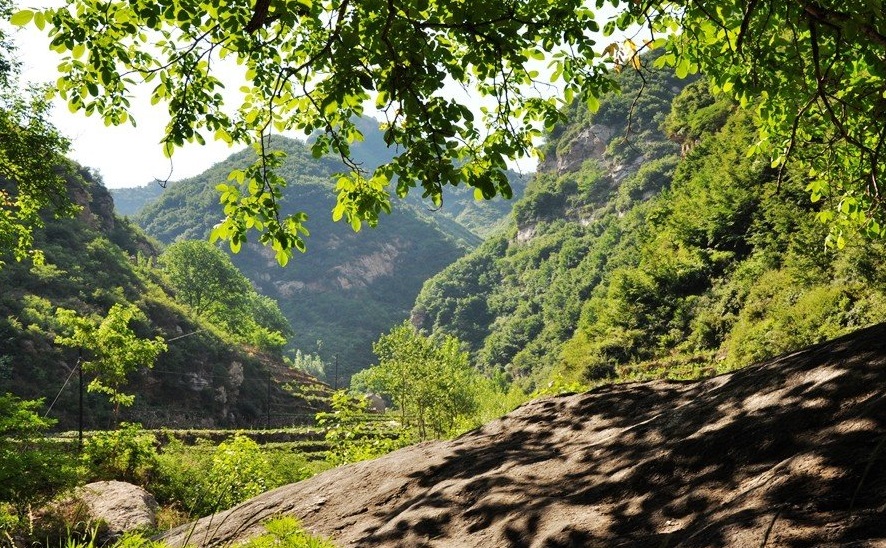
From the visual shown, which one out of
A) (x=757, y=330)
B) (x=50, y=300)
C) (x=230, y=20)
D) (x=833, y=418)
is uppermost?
(x=50, y=300)

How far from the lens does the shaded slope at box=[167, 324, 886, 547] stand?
6.95 feet

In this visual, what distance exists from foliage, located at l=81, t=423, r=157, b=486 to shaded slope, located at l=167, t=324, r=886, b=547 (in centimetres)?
999

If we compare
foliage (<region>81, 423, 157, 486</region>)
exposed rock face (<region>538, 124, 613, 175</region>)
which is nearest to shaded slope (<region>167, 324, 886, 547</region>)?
foliage (<region>81, 423, 157, 486</region>)

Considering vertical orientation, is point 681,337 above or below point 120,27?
below

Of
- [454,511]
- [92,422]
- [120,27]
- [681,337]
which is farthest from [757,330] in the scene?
[92,422]

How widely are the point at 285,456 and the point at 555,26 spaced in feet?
51.0

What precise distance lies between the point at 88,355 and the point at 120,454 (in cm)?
3724

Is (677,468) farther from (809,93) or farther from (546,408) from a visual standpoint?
(809,93)

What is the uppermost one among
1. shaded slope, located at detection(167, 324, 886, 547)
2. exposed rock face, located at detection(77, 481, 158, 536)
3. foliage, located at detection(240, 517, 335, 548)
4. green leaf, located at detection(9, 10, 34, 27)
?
green leaf, located at detection(9, 10, 34, 27)

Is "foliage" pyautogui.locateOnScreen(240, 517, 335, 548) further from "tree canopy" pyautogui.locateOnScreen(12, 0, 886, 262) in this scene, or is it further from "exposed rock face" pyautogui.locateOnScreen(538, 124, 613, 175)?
"exposed rock face" pyautogui.locateOnScreen(538, 124, 613, 175)

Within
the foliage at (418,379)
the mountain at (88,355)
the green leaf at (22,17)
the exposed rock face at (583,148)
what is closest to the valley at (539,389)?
the green leaf at (22,17)

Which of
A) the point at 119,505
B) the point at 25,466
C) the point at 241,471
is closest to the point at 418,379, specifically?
the point at 241,471

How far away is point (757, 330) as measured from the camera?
60.4 feet

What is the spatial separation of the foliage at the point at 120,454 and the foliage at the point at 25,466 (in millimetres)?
3931
